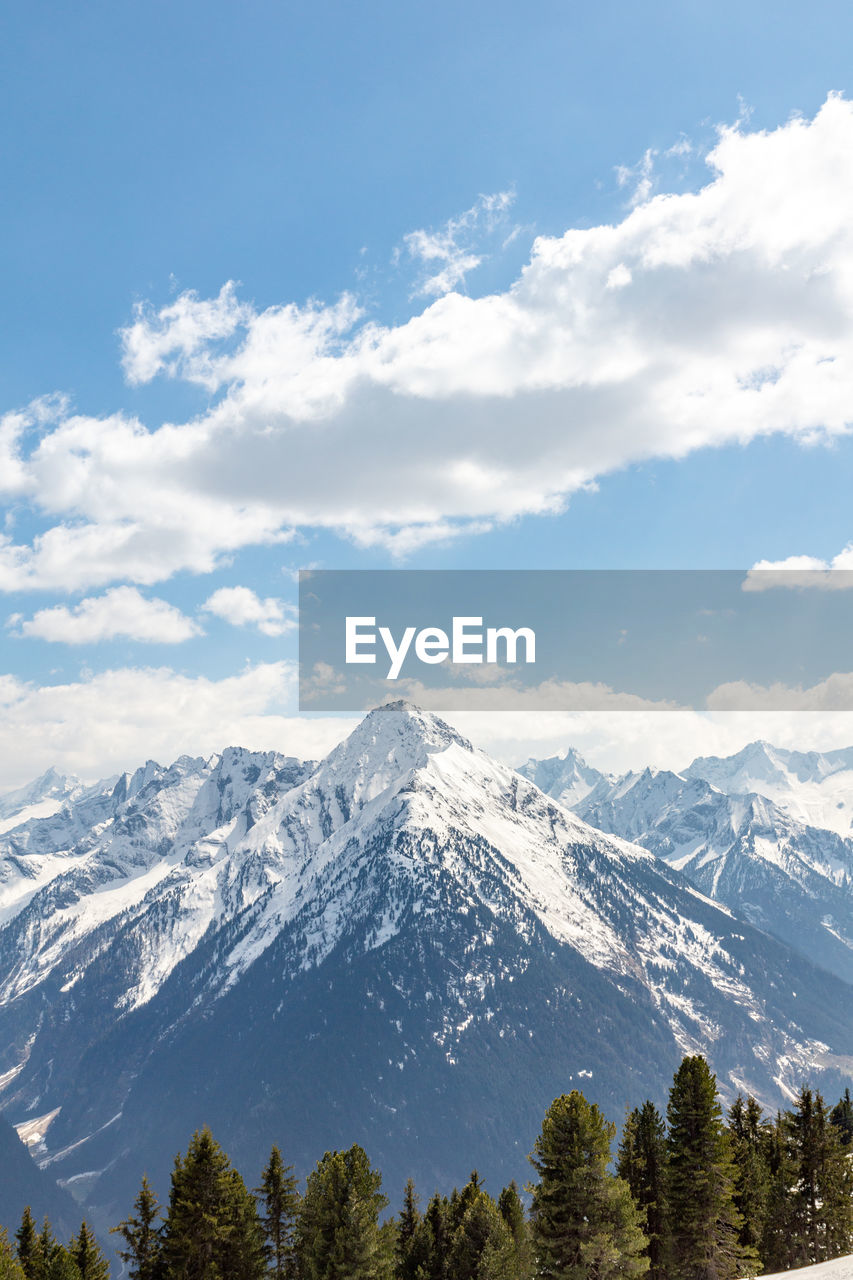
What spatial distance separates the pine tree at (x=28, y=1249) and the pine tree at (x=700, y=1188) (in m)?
42.9

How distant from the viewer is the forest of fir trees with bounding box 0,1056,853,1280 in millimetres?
49344

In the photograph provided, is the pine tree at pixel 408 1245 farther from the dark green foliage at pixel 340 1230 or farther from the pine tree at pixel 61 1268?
the pine tree at pixel 61 1268

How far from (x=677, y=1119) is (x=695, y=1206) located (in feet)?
15.7

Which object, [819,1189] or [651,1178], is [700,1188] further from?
[819,1189]

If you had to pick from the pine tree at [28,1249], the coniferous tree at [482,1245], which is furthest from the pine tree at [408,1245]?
the pine tree at [28,1249]

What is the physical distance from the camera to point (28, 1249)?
233ft

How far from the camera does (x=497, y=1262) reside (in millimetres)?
62844

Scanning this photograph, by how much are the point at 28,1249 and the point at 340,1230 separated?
1177 inches

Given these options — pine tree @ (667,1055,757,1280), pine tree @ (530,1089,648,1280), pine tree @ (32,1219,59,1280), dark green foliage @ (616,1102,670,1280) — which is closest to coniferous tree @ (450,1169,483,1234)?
dark green foliage @ (616,1102,670,1280)

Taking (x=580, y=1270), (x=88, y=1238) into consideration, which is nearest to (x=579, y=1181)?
(x=580, y=1270)

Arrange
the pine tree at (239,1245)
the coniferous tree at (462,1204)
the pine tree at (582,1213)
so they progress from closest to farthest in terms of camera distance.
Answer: the pine tree at (582,1213)
the pine tree at (239,1245)
the coniferous tree at (462,1204)

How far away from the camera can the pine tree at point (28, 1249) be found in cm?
6469

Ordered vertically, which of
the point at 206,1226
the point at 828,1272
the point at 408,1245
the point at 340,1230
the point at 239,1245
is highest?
the point at 206,1226

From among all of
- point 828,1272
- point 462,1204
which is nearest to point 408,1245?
point 462,1204
